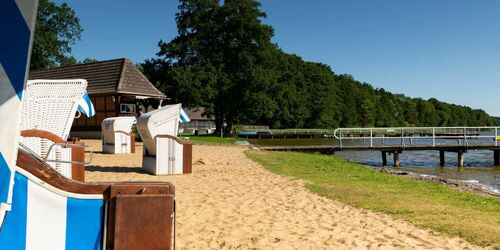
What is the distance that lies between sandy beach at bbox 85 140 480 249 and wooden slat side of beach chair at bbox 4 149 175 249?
8.85ft

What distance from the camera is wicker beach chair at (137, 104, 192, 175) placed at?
36.6 ft

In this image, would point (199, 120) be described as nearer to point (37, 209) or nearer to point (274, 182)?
point (274, 182)

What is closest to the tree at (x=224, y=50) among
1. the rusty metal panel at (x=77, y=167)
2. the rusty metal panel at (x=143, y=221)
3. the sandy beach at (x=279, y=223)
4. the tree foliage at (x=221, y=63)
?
the tree foliage at (x=221, y=63)

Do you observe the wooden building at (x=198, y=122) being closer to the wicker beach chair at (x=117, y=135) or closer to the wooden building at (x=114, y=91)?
the wooden building at (x=114, y=91)

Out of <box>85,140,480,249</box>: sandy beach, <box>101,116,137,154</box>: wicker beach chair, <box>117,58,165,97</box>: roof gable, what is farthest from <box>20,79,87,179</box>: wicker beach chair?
<box>117,58,165,97</box>: roof gable

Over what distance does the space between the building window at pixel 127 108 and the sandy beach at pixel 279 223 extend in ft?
63.1

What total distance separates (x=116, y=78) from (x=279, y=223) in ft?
79.6

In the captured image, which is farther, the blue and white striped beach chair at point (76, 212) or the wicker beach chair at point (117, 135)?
the wicker beach chair at point (117, 135)

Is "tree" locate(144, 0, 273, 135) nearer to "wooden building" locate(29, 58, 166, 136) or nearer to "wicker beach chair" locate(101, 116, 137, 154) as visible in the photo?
"wooden building" locate(29, 58, 166, 136)

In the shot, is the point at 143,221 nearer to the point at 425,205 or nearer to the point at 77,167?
the point at 77,167

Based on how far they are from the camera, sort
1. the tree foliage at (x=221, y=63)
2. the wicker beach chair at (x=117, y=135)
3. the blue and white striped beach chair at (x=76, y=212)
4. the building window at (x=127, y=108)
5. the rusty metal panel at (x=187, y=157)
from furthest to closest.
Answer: the tree foliage at (x=221, y=63), the building window at (x=127, y=108), the wicker beach chair at (x=117, y=135), the rusty metal panel at (x=187, y=157), the blue and white striped beach chair at (x=76, y=212)

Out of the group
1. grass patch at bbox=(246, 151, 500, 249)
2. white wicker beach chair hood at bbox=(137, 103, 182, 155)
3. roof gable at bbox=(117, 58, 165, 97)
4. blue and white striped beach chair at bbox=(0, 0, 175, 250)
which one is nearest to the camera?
blue and white striped beach chair at bbox=(0, 0, 175, 250)

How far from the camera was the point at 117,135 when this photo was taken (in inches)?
688

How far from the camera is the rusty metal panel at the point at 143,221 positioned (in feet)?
7.24
